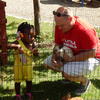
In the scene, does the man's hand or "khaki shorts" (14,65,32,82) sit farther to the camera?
the man's hand

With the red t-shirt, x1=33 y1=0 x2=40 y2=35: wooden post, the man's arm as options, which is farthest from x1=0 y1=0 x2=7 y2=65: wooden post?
x1=33 y1=0 x2=40 y2=35: wooden post

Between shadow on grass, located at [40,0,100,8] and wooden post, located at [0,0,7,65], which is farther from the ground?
shadow on grass, located at [40,0,100,8]

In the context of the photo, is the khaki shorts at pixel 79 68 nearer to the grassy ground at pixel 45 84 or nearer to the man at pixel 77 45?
the man at pixel 77 45

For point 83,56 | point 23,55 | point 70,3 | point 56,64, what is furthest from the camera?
point 70,3

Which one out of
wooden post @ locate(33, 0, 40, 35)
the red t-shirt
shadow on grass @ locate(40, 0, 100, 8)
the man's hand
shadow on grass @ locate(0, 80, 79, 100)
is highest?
shadow on grass @ locate(40, 0, 100, 8)

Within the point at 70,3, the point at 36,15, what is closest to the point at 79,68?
the point at 36,15

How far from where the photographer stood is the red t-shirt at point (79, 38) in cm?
449

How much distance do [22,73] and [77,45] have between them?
0.86 meters

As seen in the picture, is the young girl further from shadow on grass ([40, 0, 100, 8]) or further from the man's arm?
shadow on grass ([40, 0, 100, 8])

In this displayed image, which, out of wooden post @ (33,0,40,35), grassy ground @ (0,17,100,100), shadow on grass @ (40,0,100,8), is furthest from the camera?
shadow on grass @ (40,0,100,8)

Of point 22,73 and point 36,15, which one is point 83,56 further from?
point 36,15

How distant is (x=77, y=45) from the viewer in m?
4.61

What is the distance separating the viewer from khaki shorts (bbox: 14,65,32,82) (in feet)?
14.4

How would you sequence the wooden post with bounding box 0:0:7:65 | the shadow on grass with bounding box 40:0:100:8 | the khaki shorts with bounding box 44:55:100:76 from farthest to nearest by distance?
1. the shadow on grass with bounding box 40:0:100:8
2. the wooden post with bounding box 0:0:7:65
3. the khaki shorts with bounding box 44:55:100:76
